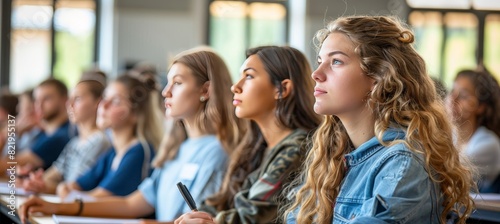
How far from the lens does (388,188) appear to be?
64.5 inches

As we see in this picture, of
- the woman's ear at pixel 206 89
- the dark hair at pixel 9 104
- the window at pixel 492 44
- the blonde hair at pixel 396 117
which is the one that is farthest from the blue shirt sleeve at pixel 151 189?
the window at pixel 492 44

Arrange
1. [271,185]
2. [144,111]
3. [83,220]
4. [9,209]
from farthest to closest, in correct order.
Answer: [144,111], [9,209], [83,220], [271,185]

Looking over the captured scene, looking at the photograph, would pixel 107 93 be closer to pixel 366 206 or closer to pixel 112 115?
pixel 112 115

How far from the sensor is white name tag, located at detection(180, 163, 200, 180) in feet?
9.79

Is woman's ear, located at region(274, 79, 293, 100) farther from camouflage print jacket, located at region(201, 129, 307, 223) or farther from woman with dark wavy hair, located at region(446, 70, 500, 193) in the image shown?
woman with dark wavy hair, located at region(446, 70, 500, 193)

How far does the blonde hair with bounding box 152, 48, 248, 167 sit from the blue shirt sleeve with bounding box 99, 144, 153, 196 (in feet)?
2.46

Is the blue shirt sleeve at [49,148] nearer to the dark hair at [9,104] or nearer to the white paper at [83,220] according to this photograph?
the dark hair at [9,104]

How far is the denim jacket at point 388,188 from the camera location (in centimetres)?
161

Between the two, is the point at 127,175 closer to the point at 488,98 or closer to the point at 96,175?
the point at 96,175

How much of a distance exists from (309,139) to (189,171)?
706 mm

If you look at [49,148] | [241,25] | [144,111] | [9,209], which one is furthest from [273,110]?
[241,25]

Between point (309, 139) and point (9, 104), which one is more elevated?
point (309, 139)

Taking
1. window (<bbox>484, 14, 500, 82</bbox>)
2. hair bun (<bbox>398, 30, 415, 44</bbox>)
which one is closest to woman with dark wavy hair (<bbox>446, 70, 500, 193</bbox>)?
hair bun (<bbox>398, 30, 415, 44</bbox>)

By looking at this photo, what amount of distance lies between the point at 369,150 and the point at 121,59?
8065mm
